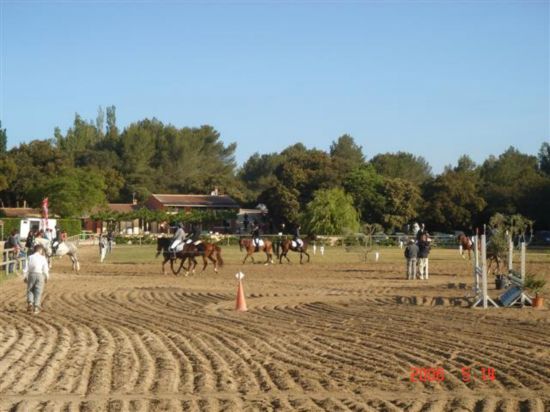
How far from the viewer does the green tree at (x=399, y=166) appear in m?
120

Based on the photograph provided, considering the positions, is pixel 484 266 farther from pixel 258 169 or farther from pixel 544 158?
pixel 258 169

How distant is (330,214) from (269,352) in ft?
217

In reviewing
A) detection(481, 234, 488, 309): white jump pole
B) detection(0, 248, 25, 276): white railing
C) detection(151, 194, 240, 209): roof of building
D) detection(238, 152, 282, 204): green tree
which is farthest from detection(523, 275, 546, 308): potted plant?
detection(238, 152, 282, 204): green tree

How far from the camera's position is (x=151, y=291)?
995 inches

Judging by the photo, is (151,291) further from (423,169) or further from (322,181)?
(423,169)

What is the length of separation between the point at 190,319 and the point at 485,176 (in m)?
96.3

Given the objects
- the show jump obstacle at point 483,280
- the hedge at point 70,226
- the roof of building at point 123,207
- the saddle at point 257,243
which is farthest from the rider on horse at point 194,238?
the roof of building at point 123,207

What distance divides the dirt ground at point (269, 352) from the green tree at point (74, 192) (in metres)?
65.3

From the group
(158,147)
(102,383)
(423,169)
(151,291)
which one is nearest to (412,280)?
(151,291)

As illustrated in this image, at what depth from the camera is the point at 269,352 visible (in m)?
13.0

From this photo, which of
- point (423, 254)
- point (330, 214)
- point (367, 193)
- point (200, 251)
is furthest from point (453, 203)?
point (423, 254)

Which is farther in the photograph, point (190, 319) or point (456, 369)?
point (190, 319)

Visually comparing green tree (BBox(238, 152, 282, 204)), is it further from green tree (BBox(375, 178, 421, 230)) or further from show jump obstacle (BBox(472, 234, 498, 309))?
show jump obstacle (BBox(472, 234, 498, 309))

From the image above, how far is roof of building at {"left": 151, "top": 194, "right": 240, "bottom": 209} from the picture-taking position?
107 metres
